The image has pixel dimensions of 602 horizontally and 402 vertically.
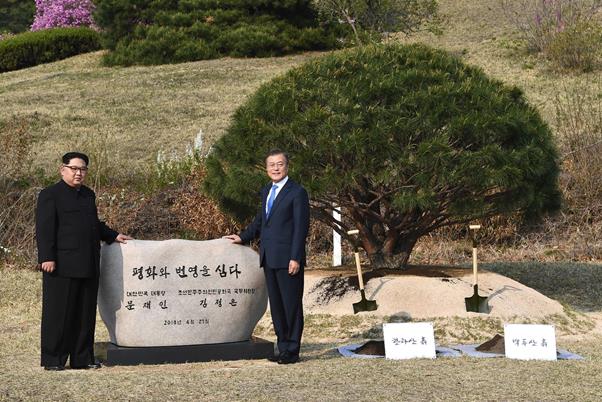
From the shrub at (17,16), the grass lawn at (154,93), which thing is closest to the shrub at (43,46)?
the grass lawn at (154,93)

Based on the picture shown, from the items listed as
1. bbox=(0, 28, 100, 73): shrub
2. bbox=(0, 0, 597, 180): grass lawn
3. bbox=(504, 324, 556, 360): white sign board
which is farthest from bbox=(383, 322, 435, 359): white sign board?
bbox=(0, 28, 100, 73): shrub

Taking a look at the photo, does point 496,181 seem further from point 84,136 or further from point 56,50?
point 56,50

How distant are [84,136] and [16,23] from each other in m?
A: 26.9

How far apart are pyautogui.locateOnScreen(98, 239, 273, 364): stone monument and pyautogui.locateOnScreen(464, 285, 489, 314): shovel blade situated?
252 cm

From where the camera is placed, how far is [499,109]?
10.2 metres

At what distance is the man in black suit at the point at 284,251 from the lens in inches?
311

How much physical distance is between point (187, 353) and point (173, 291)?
1.61 ft

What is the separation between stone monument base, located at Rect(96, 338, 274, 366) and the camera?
805 cm

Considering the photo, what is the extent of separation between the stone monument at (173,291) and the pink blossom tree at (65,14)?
3130 cm

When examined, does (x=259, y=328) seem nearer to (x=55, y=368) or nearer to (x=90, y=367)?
(x=90, y=367)

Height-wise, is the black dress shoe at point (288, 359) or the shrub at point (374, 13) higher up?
the shrub at point (374, 13)

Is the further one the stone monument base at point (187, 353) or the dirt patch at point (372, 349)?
the dirt patch at point (372, 349)

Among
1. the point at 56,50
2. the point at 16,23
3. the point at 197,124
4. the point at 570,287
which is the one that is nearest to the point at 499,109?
the point at 570,287

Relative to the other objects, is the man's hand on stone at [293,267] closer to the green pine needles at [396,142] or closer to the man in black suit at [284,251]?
the man in black suit at [284,251]
